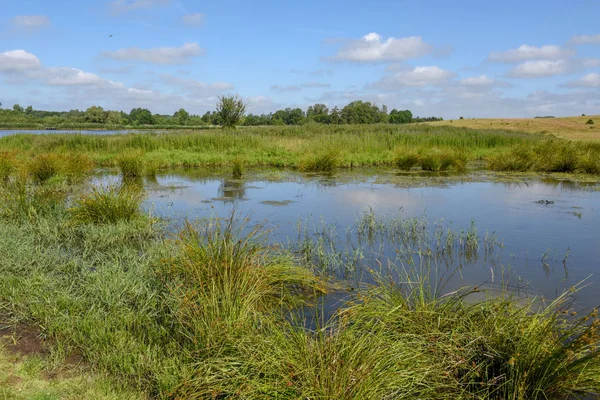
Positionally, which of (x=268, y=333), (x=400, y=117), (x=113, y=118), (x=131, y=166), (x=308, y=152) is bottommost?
(x=268, y=333)

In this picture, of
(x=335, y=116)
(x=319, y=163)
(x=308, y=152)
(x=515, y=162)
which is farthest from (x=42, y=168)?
(x=335, y=116)

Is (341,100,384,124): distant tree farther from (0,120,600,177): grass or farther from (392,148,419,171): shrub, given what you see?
(392,148,419,171): shrub

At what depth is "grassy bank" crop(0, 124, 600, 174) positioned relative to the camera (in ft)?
55.5

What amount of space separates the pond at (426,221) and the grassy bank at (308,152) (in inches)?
101

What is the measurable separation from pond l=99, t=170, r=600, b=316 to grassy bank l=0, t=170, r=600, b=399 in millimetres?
846

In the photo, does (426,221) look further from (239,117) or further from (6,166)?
(239,117)

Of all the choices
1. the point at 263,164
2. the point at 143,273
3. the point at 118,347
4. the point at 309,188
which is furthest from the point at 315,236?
the point at 263,164

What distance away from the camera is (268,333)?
3404 millimetres

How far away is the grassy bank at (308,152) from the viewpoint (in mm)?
16922

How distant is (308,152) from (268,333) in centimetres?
1623

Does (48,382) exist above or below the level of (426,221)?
below

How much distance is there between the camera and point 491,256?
631 cm

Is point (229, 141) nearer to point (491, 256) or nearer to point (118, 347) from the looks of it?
point (491, 256)

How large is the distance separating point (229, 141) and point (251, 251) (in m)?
17.8
